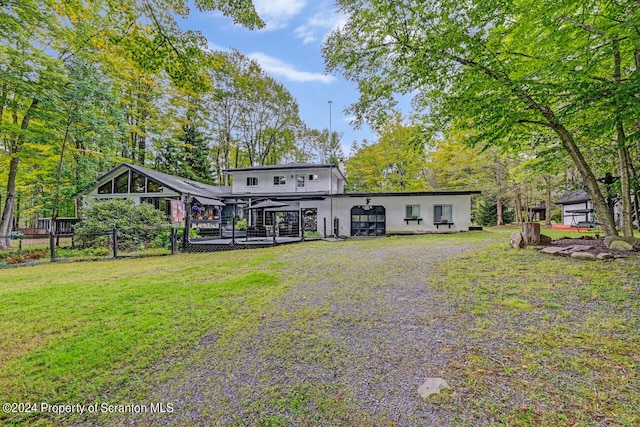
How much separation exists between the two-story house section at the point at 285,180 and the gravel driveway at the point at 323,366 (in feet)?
→ 49.2

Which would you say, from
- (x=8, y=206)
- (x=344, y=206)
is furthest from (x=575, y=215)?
(x=8, y=206)

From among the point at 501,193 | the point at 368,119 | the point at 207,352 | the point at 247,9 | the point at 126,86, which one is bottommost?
the point at 207,352

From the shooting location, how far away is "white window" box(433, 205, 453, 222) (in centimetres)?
1644

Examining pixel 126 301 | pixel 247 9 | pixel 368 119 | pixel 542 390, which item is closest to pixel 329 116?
pixel 368 119

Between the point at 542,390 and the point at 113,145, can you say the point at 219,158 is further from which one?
the point at 542,390

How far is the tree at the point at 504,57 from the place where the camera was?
526 centimetres

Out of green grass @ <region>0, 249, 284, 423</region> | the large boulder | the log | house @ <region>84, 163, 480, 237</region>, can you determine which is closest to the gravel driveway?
green grass @ <region>0, 249, 284, 423</region>

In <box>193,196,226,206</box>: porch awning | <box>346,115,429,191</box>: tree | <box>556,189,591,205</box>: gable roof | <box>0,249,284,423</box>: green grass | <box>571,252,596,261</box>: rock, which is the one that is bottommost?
<box>0,249,284,423</box>: green grass

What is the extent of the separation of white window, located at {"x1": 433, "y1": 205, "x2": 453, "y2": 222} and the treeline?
45.5ft

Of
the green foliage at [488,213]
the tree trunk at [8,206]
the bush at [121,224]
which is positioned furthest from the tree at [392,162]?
the tree trunk at [8,206]

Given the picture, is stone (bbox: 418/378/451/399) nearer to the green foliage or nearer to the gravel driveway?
the gravel driveway

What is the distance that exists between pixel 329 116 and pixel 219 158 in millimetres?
16044

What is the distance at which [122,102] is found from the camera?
19250 mm

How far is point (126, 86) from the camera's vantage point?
19.9 meters
